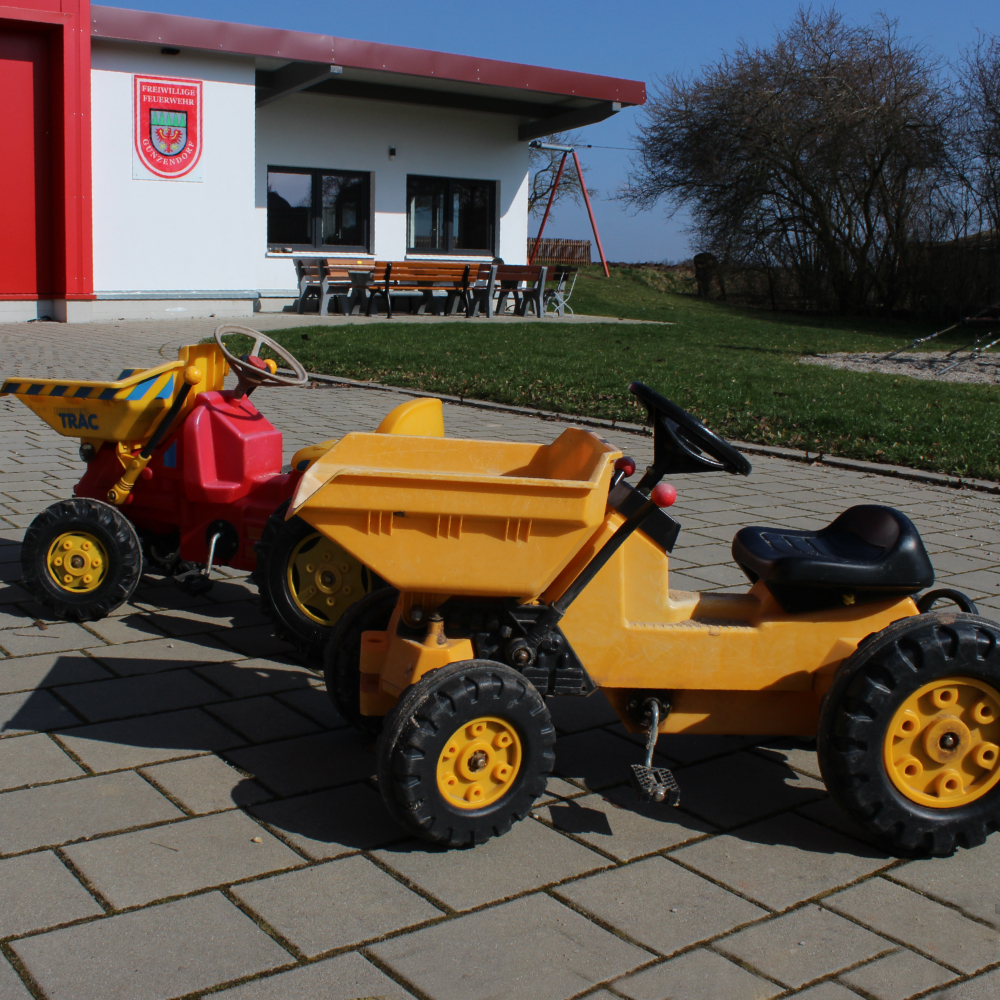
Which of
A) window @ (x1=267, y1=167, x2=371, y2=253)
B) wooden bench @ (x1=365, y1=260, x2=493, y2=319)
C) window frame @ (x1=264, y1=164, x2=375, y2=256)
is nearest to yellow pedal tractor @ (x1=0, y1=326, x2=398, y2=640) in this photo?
wooden bench @ (x1=365, y1=260, x2=493, y2=319)

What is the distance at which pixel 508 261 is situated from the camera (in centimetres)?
2578

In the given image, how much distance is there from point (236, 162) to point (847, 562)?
63.7 feet

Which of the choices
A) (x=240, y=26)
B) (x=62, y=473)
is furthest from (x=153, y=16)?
(x=62, y=473)

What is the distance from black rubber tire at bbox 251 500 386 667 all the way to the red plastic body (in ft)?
1.16

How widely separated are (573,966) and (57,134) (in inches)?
729

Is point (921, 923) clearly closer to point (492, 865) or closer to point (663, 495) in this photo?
point (492, 865)

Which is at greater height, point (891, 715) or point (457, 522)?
point (457, 522)

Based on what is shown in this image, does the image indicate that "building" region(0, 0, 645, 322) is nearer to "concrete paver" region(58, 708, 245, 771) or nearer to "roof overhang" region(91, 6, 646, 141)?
"roof overhang" region(91, 6, 646, 141)

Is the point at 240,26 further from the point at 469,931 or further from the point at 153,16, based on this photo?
the point at 469,931

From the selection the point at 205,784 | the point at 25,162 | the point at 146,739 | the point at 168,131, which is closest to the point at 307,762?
the point at 205,784

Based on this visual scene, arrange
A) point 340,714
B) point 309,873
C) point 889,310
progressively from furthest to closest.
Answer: point 889,310
point 340,714
point 309,873

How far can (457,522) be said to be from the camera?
8.52ft

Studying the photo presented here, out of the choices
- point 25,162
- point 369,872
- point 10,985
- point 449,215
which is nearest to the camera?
point 10,985

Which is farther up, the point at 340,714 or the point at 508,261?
the point at 508,261
